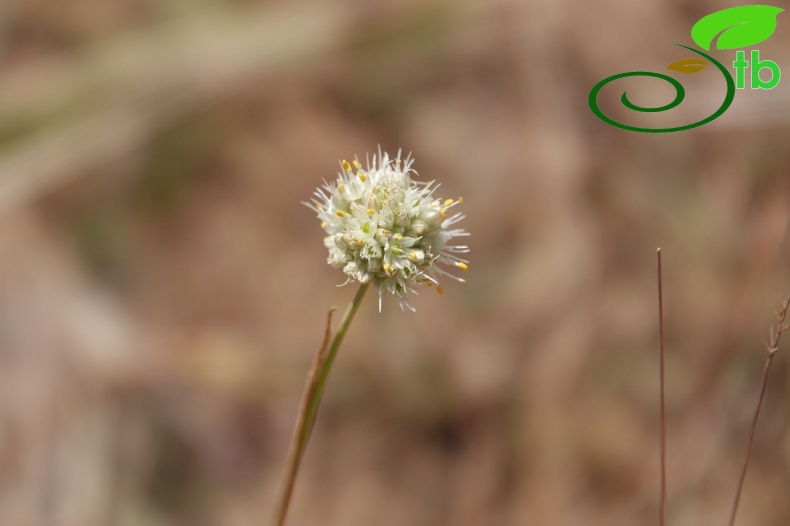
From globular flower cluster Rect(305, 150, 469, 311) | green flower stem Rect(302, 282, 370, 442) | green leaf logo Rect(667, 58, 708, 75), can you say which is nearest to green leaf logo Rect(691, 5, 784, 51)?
green leaf logo Rect(667, 58, 708, 75)

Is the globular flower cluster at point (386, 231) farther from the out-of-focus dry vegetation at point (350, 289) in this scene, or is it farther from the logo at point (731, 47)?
the out-of-focus dry vegetation at point (350, 289)

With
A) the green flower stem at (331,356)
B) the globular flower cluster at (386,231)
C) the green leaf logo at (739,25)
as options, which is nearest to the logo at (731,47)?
the green leaf logo at (739,25)

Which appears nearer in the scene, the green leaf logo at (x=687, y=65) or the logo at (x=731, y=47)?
the logo at (x=731, y=47)

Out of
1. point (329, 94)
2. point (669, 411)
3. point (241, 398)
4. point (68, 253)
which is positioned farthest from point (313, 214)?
point (669, 411)

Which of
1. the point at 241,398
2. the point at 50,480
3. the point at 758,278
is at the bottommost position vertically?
the point at 50,480

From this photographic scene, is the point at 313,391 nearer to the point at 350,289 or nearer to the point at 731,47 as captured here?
the point at 350,289

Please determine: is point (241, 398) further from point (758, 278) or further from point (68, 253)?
point (758, 278)

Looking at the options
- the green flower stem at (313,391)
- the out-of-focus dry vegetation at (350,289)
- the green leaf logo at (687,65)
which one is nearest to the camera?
the green flower stem at (313,391)
